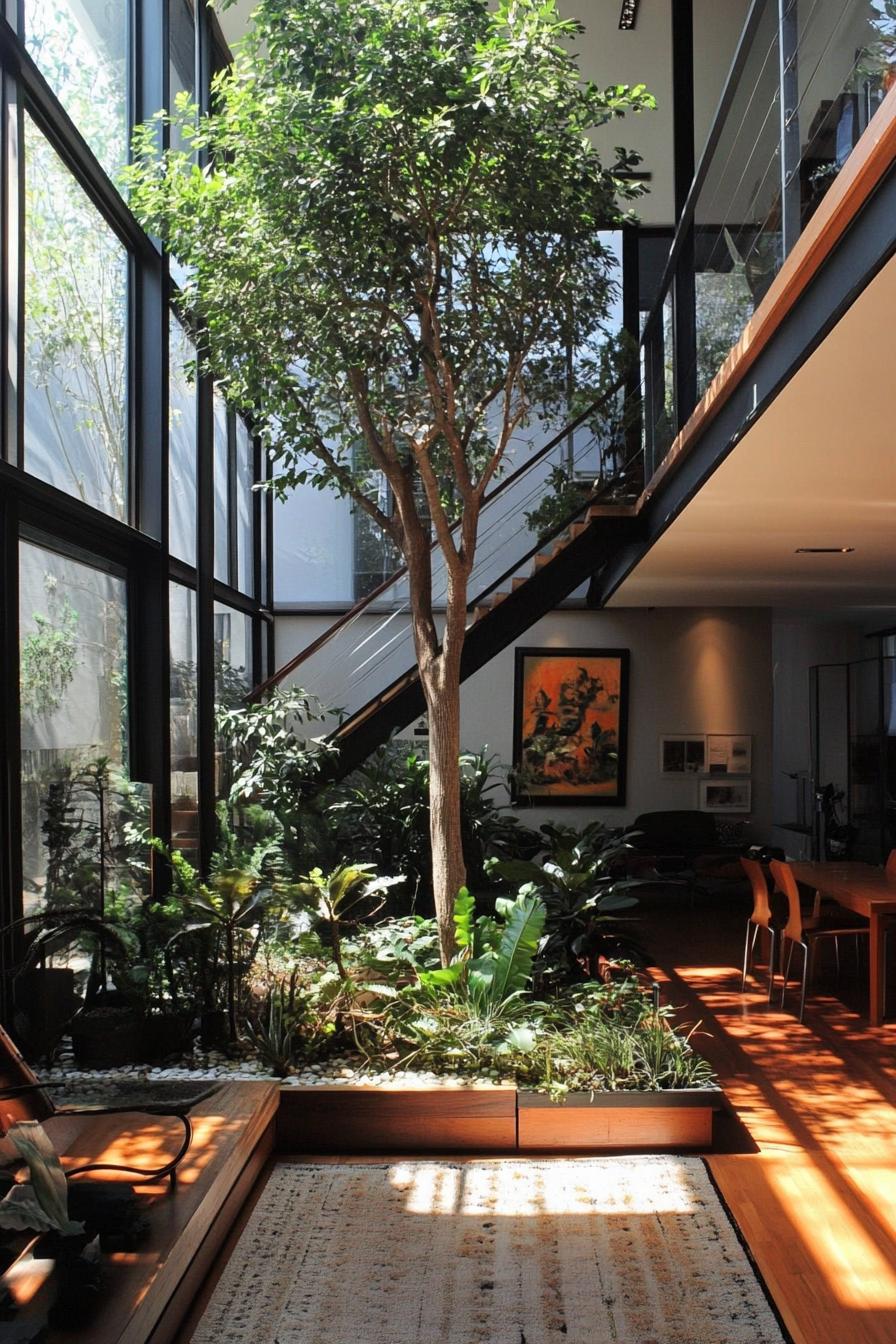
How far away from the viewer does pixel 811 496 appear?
6238mm

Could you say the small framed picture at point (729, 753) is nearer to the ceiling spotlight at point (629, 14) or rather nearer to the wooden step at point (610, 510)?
the wooden step at point (610, 510)

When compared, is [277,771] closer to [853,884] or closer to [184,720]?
[184,720]

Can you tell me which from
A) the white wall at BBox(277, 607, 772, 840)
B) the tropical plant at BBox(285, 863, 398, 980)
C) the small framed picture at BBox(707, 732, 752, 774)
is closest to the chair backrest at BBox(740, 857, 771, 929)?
the tropical plant at BBox(285, 863, 398, 980)

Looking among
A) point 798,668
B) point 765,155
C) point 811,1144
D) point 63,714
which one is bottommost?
point 811,1144

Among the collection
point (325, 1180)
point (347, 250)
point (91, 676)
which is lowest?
point (325, 1180)

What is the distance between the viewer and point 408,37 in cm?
509

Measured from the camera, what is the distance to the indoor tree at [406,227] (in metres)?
5.19

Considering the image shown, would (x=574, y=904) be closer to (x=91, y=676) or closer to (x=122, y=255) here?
(x=91, y=676)

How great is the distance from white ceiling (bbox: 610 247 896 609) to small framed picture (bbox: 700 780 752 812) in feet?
6.69

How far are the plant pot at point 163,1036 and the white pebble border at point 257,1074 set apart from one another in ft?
0.28

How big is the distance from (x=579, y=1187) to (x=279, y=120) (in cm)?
467

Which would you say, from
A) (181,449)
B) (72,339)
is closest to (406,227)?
(72,339)

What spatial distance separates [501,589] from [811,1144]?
691cm

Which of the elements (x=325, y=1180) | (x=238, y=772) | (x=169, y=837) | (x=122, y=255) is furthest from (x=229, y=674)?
(x=325, y=1180)
